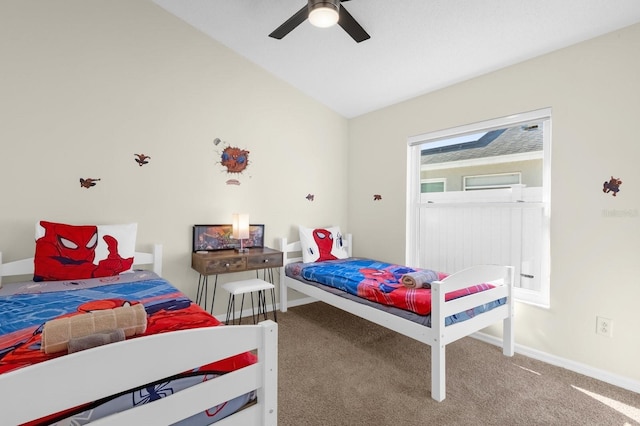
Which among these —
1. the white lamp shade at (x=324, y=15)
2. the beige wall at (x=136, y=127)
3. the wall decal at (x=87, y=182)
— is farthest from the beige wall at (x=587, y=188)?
the wall decal at (x=87, y=182)

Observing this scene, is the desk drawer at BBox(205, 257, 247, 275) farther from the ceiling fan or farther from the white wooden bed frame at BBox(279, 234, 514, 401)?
the ceiling fan

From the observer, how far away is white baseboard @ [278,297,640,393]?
6.79 feet

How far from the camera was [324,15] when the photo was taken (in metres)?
1.76

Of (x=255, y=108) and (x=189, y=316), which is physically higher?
(x=255, y=108)

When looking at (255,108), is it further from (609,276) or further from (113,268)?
(609,276)

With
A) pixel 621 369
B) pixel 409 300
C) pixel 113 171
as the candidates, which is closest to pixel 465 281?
pixel 409 300

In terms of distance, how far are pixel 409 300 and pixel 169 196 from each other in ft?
7.48

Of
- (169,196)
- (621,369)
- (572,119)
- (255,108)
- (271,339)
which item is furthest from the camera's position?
(255,108)

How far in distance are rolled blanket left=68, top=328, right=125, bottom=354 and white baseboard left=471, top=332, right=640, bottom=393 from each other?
2.80 meters

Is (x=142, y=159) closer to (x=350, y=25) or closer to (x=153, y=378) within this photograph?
(x=350, y=25)

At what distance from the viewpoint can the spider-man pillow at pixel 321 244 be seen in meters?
3.49

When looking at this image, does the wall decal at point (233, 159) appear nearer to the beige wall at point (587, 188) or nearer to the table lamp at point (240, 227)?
the table lamp at point (240, 227)

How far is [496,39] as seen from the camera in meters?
2.34

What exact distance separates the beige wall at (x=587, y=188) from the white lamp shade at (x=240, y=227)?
7.76 feet
